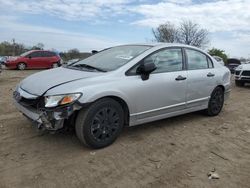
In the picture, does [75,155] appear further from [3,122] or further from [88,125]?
[3,122]

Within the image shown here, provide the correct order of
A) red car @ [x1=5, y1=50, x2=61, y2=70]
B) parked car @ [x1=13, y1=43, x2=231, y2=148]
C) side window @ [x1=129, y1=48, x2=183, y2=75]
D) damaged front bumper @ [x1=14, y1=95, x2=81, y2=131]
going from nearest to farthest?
damaged front bumper @ [x1=14, y1=95, x2=81, y2=131]
parked car @ [x1=13, y1=43, x2=231, y2=148]
side window @ [x1=129, y1=48, x2=183, y2=75]
red car @ [x1=5, y1=50, x2=61, y2=70]

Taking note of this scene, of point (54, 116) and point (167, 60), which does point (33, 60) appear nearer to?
point (167, 60)

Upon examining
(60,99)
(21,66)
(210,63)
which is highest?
(21,66)

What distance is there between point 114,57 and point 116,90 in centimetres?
95

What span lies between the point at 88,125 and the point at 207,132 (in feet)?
7.46

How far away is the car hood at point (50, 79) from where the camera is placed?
406cm

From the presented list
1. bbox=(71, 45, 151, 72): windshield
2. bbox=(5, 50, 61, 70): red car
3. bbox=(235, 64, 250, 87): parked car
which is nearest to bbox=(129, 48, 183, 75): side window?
bbox=(71, 45, 151, 72): windshield

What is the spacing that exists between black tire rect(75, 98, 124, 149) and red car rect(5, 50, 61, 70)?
16.9 meters

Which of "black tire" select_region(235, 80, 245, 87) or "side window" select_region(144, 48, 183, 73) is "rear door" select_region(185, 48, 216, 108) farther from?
"black tire" select_region(235, 80, 245, 87)

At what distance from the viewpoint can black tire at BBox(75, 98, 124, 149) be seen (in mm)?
3926

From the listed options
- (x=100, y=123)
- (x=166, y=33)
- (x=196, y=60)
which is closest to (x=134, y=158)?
(x=100, y=123)

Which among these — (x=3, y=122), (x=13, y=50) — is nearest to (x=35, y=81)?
(x=3, y=122)

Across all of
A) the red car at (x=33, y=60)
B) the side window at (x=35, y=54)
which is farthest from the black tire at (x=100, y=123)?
the side window at (x=35, y=54)

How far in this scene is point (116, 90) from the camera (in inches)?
165
